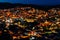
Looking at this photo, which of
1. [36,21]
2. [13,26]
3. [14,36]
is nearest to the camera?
[14,36]

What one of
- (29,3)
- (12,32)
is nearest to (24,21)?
→ (12,32)

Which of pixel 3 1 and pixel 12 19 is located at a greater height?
pixel 3 1

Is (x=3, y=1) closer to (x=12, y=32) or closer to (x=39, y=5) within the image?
(x=39, y=5)

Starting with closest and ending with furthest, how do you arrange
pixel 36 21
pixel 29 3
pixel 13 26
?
pixel 13 26 → pixel 36 21 → pixel 29 3

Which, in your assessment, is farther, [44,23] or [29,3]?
[29,3]

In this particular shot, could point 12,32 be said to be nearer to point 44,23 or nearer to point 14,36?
point 14,36

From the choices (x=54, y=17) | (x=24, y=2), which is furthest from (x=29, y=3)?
(x=54, y=17)

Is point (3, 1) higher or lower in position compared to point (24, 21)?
higher

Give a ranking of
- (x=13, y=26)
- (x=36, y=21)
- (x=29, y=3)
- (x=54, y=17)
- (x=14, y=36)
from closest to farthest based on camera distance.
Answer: (x=14, y=36) < (x=13, y=26) < (x=36, y=21) < (x=54, y=17) < (x=29, y=3)

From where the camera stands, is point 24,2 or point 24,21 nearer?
point 24,21
